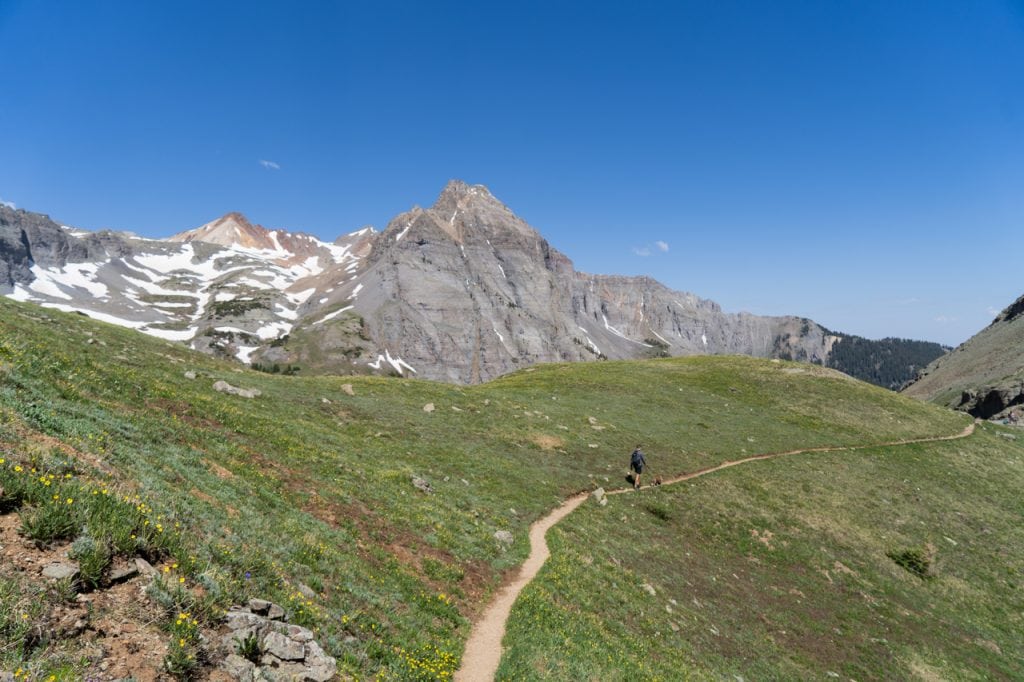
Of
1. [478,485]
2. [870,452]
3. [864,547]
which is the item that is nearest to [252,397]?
[478,485]

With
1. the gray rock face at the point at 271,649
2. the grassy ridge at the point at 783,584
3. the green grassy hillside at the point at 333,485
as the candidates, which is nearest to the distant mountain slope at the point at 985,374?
the grassy ridge at the point at 783,584

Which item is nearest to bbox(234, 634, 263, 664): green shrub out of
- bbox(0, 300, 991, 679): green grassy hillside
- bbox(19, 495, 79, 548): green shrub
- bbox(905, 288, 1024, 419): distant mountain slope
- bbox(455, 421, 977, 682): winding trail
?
bbox(0, 300, 991, 679): green grassy hillside

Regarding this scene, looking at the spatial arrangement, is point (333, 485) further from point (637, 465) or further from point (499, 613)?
point (637, 465)

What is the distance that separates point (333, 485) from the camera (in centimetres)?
2133

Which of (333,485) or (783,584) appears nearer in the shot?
(333,485)

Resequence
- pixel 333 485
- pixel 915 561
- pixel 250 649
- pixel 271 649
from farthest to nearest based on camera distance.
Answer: pixel 915 561, pixel 333 485, pixel 271 649, pixel 250 649

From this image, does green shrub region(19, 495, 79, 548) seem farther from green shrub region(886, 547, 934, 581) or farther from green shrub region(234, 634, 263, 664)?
green shrub region(886, 547, 934, 581)

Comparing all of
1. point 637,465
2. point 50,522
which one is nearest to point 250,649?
point 50,522

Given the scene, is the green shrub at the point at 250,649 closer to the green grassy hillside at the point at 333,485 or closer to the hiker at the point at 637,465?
the green grassy hillside at the point at 333,485

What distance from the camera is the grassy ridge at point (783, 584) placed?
725 inches

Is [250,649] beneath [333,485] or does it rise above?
above

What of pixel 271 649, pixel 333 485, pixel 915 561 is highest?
pixel 271 649

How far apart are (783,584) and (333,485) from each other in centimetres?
2676

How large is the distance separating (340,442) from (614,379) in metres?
50.6
